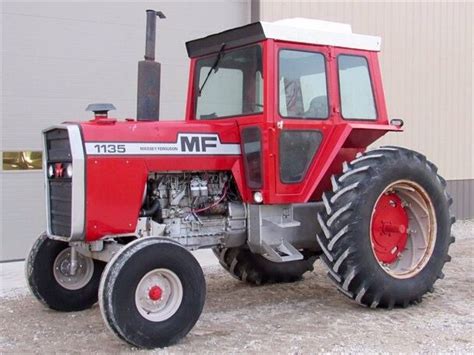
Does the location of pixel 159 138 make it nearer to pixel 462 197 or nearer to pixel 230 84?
pixel 230 84

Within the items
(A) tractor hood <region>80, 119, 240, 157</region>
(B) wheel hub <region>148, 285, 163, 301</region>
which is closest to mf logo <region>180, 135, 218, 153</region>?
(A) tractor hood <region>80, 119, 240, 157</region>

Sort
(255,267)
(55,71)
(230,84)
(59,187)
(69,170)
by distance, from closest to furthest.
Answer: (69,170) → (59,187) → (230,84) → (255,267) → (55,71)

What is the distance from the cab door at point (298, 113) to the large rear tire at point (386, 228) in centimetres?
31

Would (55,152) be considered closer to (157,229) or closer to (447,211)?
(157,229)

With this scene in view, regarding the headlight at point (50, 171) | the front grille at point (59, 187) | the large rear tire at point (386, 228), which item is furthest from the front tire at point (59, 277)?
the large rear tire at point (386, 228)

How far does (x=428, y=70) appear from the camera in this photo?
41.7 ft

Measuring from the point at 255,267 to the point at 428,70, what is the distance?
23.9 ft

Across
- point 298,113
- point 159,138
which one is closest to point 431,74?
point 298,113

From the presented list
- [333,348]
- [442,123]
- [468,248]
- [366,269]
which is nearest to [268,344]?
[333,348]

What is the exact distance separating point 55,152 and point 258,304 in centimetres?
225

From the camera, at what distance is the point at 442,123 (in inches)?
508

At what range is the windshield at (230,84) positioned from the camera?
5762 millimetres

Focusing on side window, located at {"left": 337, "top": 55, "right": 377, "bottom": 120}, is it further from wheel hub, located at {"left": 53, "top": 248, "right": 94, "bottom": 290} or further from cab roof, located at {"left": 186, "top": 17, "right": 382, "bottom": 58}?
wheel hub, located at {"left": 53, "top": 248, "right": 94, "bottom": 290}

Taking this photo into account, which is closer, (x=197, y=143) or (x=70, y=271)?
(x=197, y=143)
